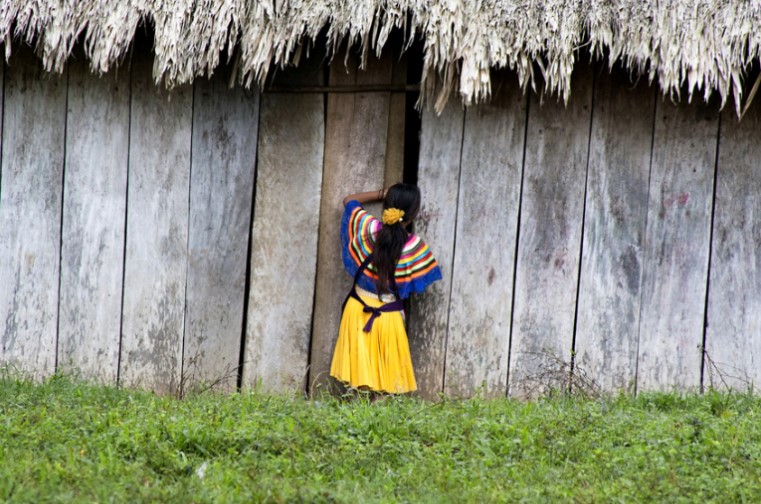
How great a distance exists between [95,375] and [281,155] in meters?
1.51

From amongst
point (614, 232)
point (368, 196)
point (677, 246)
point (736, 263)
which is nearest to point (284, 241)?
point (368, 196)

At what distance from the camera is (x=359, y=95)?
16.5 ft

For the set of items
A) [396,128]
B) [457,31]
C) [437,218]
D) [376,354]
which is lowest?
[376,354]

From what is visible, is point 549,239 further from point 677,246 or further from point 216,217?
point 216,217

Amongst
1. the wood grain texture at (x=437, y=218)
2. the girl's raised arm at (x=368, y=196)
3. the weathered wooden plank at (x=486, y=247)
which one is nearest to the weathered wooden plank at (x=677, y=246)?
the weathered wooden plank at (x=486, y=247)

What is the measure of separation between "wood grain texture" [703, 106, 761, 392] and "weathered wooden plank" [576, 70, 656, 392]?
14.6 inches

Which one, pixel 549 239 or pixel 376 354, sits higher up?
pixel 549 239

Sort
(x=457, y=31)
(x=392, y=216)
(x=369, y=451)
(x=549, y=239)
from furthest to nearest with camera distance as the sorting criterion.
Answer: (x=549, y=239) → (x=392, y=216) → (x=457, y=31) → (x=369, y=451)

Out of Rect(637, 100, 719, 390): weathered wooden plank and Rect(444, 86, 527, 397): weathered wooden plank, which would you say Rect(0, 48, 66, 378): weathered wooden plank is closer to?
Rect(444, 86, 527, 397): weathered wooden plank

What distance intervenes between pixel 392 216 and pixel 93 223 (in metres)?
1.59

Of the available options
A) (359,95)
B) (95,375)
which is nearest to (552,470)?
(359,95)

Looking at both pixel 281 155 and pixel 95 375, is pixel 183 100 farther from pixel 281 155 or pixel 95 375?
pixel 95 375

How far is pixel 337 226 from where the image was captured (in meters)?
5.06

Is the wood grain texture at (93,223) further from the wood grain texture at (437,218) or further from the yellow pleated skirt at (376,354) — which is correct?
the wood grain texture at (437,218)
